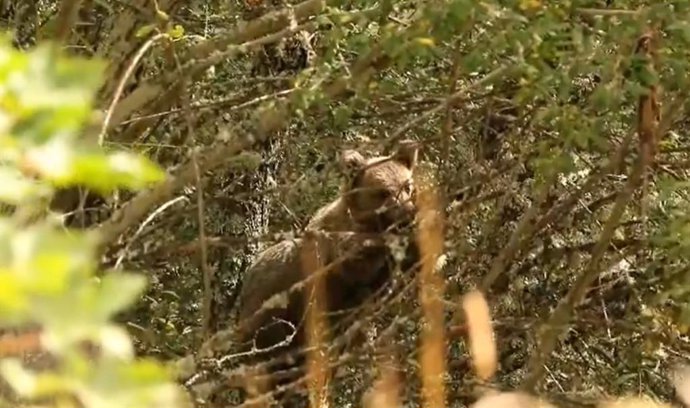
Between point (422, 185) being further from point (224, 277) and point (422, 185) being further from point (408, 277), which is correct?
point (224, 277)

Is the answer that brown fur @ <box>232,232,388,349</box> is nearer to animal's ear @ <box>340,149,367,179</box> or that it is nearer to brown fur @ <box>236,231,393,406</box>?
brown fur @ <box>236,231,393,406</box>

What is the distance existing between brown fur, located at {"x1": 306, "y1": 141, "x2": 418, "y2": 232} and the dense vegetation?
0.13 meters

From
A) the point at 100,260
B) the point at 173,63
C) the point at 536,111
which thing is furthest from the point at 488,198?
the point at 100,260

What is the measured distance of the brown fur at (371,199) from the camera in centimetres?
477

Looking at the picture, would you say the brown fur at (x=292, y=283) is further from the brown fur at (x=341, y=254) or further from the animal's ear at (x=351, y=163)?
the animal's ear at (x=351, y=163)

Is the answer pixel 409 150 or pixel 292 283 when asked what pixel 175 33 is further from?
pixel 292 283

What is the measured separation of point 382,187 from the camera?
512 centimetres

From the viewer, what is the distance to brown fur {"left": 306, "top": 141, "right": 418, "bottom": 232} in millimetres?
4766

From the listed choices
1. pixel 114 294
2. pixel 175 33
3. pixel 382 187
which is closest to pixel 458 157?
pixel 382 187

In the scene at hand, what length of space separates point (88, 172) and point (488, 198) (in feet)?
10.6

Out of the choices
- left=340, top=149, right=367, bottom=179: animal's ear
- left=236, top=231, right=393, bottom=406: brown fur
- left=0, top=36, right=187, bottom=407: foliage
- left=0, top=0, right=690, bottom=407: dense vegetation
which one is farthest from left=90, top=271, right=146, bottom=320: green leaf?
left=236, top=231, right=393, bottom=406: brown fur

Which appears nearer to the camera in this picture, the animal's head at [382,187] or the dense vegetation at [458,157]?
the dense vegetation at [458,157]

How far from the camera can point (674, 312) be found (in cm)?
421

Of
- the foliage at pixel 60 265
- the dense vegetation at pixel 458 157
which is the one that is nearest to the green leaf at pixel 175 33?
the dense vegetation at pixel 458 157
